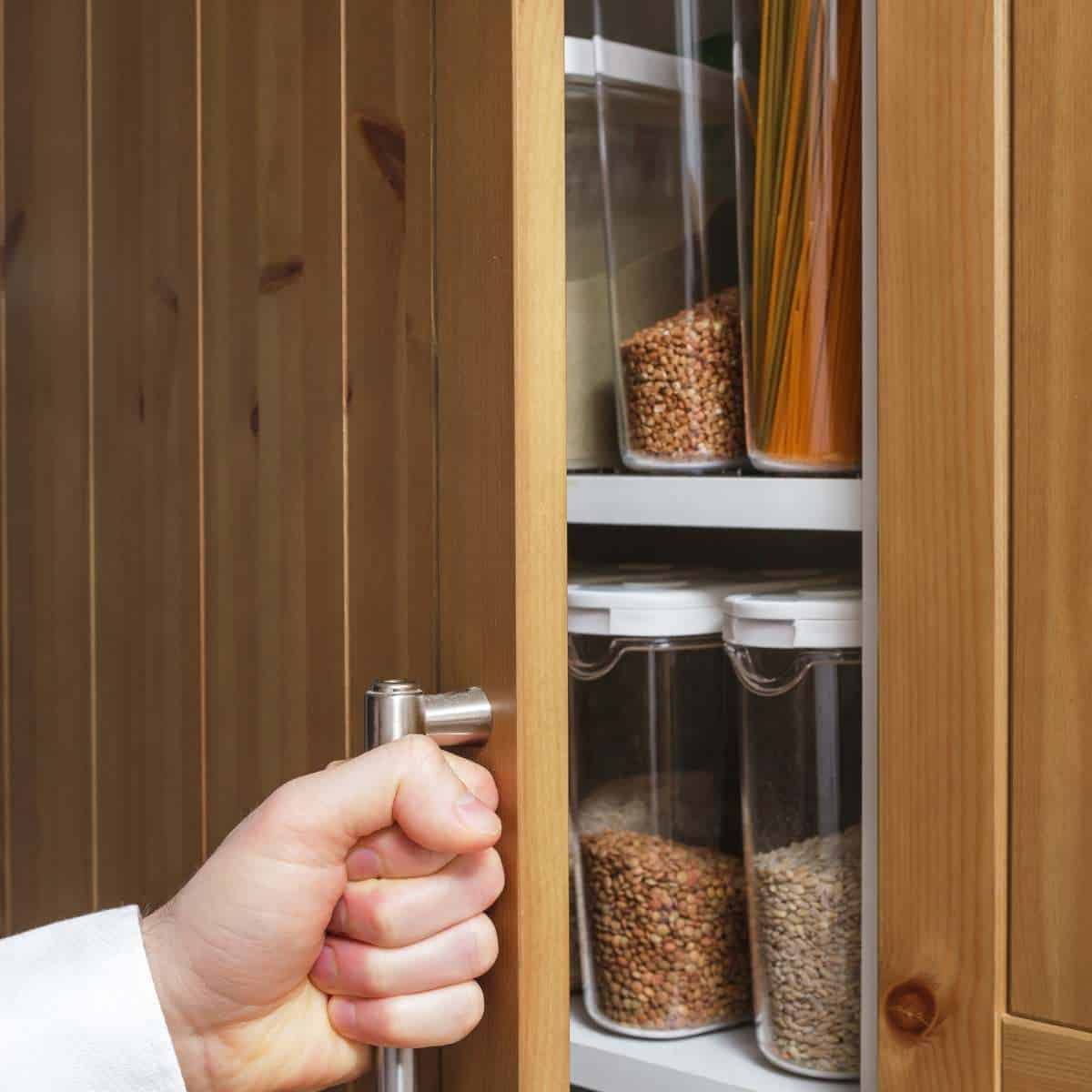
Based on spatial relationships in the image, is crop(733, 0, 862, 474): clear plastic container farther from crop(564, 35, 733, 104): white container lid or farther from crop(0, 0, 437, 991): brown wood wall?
crop(0, 0, 437, 991): brown wood wall

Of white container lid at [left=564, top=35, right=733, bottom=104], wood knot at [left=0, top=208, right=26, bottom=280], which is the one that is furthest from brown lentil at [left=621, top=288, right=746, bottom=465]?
wood knot at [left=0, top=208, right=26, bottom=280]

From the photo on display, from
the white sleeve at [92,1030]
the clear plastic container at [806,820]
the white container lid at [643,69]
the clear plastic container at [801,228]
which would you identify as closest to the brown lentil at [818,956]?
the clear plastic container at [806,820]

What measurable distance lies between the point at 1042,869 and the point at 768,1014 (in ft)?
0.71

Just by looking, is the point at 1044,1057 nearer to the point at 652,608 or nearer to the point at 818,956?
the point at 818,956

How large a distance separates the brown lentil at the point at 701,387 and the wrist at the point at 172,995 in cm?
39

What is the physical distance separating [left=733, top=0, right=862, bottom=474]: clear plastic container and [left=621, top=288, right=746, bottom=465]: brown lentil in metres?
0.03

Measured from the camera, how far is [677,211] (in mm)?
888

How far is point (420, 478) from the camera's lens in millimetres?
681

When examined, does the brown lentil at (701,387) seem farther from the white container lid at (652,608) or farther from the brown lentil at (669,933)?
the brown lentil at (669,933)

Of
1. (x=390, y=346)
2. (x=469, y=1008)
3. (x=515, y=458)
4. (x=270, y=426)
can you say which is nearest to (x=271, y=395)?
(x=270, y=426)

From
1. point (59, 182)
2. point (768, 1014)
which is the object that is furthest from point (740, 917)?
point (59, 182)

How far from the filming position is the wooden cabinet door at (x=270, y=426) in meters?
0.62

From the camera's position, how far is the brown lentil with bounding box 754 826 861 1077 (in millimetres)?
815

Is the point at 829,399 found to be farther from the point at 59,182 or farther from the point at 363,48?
the point at 59,182
